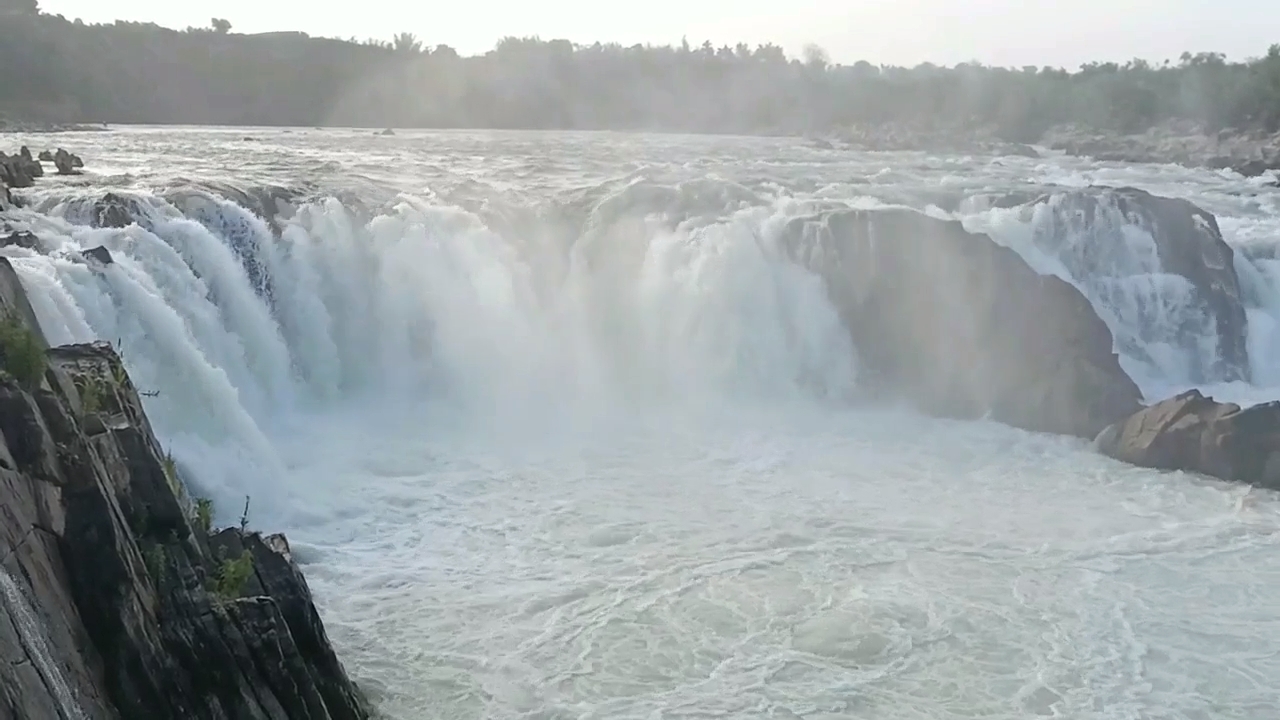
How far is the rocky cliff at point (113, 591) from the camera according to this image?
4641 mm

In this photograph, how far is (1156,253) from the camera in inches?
738

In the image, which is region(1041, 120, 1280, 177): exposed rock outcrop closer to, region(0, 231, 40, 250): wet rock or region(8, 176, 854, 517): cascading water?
region(8, 176, 854, 517): cascading water

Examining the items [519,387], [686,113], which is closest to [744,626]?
[519,387]

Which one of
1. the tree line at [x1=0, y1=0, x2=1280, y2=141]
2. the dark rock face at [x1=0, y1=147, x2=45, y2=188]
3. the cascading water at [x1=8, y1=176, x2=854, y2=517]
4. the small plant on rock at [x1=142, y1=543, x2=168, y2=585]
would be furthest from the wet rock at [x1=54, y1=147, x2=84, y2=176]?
the tree line at [x1=0, y1=0, x2=1280, y2=141]

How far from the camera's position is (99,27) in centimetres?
Result: 5384

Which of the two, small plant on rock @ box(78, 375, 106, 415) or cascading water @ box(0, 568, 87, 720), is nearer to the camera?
cascading water @ box(0, 568, 87, 720)

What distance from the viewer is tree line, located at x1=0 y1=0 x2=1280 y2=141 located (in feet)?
154

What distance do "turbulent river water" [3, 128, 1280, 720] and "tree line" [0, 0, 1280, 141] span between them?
28476mm

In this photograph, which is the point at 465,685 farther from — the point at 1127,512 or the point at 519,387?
the point at 519,387

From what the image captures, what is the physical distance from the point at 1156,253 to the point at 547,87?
4960 centimetres

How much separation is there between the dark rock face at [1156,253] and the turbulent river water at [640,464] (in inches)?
4.9

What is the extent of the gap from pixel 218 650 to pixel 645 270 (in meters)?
12.9

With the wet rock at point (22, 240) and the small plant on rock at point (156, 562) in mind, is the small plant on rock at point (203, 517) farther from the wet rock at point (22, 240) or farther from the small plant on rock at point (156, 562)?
the wet rock at point (22, 240)

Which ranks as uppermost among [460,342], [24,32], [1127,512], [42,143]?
[24,32]
